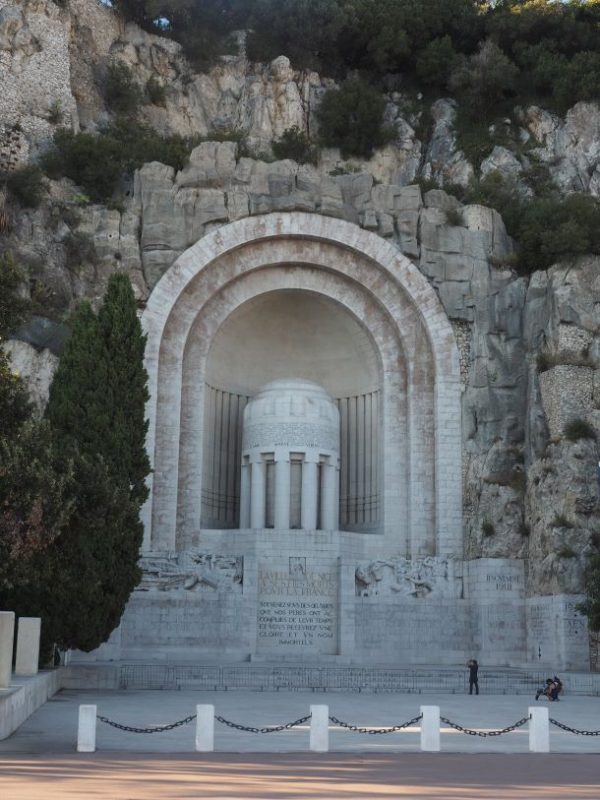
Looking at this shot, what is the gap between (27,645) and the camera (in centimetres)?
1758

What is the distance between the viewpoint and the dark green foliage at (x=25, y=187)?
99.9 feet

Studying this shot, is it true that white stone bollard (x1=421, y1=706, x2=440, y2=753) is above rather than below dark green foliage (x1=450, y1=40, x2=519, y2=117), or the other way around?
below

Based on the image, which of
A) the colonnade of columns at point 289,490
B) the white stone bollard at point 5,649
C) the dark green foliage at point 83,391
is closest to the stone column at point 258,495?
the colonnade of columns at point 289,490

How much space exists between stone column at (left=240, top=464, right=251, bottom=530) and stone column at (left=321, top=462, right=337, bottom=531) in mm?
2108

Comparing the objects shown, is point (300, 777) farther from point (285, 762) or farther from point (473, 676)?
point (473, 676)

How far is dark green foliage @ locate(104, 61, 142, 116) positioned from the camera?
3891 centimetres

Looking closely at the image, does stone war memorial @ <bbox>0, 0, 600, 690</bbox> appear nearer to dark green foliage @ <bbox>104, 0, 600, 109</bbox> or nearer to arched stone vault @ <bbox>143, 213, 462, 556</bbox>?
arched stone vault @ <bbox>143, 213, 462, 556</bbox>

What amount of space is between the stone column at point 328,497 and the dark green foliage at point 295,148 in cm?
1349

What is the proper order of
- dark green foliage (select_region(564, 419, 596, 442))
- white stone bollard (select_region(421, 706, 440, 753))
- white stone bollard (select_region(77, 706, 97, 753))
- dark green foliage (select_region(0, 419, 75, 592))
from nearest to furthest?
white stone bollard (select_region(77, 706, 97, 753))
white stone bollard (select_region(421, 706, 440, 753))
dark green foliage (select_region(0, 419, 75, 592))
dark green foliage (select_region(564, 419, 596, 442))

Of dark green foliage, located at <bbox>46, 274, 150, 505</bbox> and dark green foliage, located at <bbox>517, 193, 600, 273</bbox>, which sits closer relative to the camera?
dark green foliage, located at <bbox>46, 274, 150, 505</bbox>

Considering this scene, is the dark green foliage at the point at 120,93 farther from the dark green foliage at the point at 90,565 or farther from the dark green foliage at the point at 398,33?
the dark green foliage at the point at 90,565

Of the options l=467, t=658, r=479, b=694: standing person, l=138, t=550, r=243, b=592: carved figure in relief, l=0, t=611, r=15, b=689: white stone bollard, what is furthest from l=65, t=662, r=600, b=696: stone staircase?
l=0, t=611, r=15, b=689: white stone bollard

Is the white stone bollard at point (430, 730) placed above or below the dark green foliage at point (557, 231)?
below

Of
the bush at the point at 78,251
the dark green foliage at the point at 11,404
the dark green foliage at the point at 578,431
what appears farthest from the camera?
the bush at the point at 78,251
